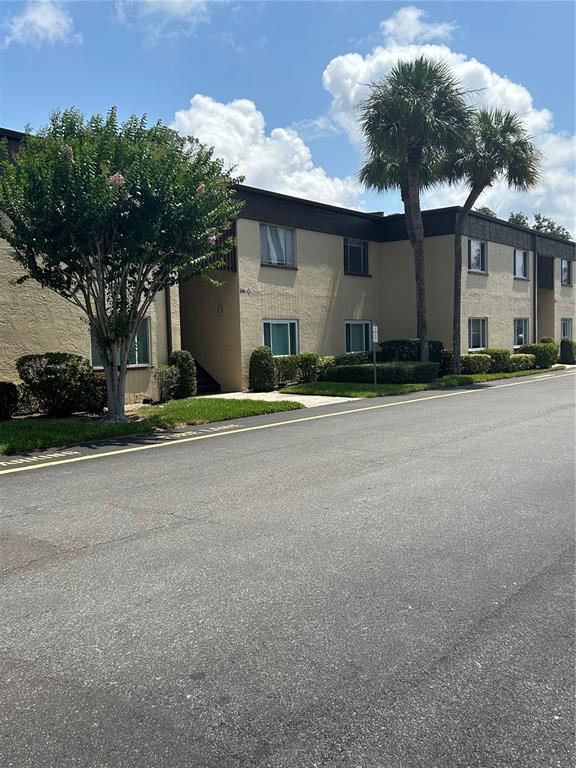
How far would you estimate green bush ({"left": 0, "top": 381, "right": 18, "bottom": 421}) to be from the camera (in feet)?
44.8

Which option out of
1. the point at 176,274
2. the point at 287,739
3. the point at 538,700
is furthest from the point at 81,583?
the point at 176,274

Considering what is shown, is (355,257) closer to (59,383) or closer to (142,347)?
(142,347)

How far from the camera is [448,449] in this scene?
9.59m

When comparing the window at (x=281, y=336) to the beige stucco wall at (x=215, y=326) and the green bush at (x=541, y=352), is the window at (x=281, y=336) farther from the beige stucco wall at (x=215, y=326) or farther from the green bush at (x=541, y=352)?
the green bush at (x=541, y=352)

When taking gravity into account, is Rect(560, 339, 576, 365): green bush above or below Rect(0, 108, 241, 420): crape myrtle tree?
below

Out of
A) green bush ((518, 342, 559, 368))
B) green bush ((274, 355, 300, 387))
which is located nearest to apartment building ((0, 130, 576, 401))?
green bush ((274, 355, 300, 387))

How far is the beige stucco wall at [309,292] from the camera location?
70.3ft

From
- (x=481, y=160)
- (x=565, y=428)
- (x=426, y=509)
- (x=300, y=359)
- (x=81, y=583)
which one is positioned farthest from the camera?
(x=481, y=160)

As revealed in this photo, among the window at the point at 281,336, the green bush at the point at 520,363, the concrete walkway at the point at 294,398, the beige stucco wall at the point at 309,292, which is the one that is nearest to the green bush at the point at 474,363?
the green bush at the point at 520,363

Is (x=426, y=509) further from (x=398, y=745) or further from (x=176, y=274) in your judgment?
(x=176, y=274)

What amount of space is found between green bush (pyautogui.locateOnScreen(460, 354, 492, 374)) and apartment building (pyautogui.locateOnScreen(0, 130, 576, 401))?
1.25m

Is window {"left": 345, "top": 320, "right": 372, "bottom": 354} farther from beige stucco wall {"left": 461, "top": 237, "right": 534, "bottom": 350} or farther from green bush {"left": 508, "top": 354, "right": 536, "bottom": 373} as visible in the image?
green bush {"left": 508, "top": 354, "right": 536, "bottom": 373}

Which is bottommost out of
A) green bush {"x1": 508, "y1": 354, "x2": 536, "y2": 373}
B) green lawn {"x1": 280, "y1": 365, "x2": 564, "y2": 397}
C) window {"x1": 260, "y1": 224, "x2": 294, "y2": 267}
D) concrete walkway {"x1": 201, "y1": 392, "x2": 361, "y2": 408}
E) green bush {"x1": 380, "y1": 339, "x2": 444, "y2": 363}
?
concrete walkway {"x1": 201, "y1": 392, "x2": 361, "y2": 408}

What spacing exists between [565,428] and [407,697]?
932cm
